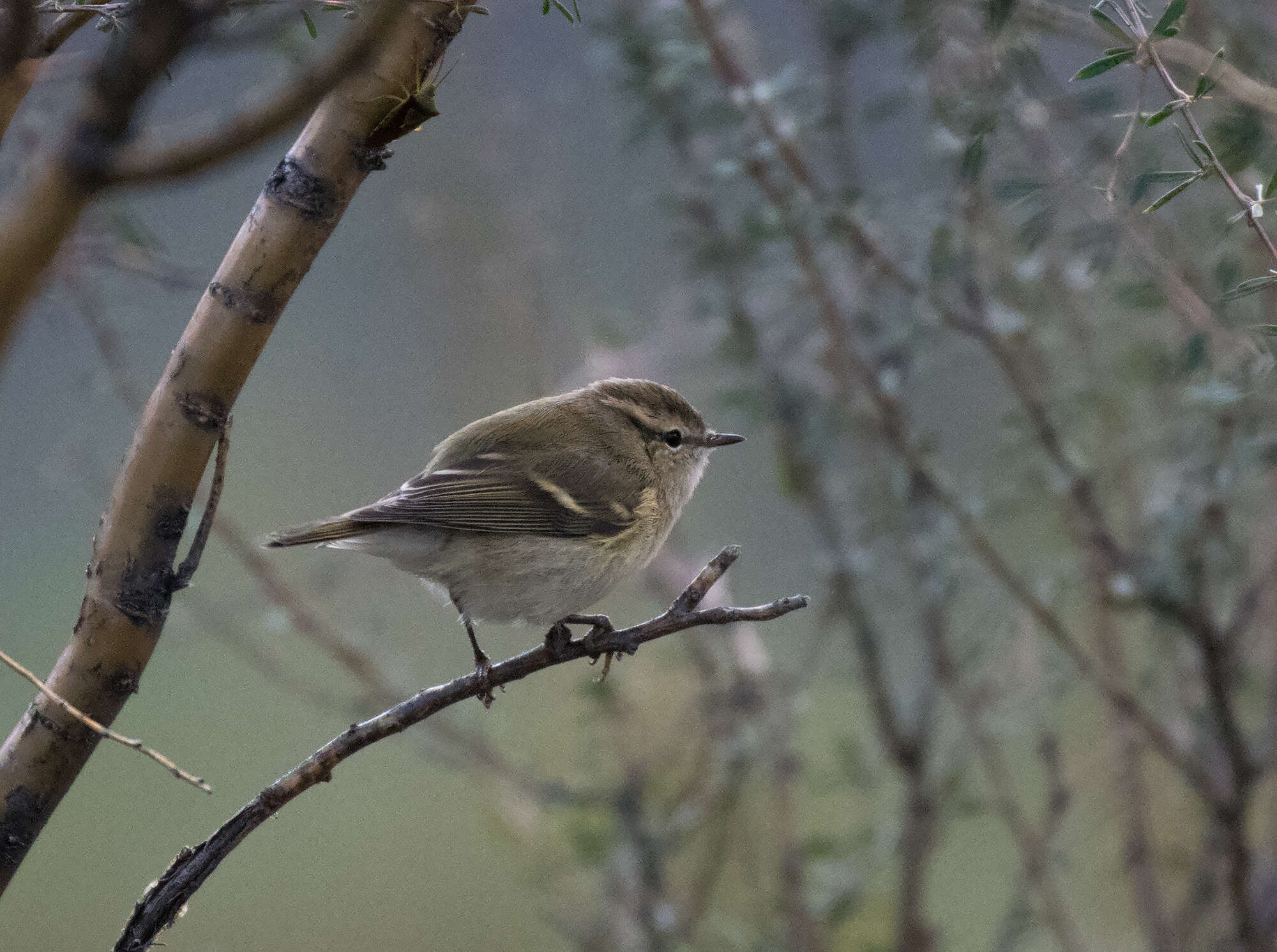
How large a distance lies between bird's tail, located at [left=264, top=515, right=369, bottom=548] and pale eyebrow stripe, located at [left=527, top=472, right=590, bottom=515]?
0.29 meters

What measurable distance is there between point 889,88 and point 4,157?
4.14 feet

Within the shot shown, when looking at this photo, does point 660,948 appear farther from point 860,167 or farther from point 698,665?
point 860,167

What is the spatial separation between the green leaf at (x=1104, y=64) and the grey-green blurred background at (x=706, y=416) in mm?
402

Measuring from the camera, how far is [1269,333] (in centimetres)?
58

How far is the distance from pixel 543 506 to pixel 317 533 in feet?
1.11

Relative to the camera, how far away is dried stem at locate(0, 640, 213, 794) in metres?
0.57

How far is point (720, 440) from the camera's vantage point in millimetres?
1702

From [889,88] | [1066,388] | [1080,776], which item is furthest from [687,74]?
[1080,776]

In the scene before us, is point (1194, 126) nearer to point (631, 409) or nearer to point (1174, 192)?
point (1174, 192)

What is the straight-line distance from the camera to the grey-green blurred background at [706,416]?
4.77 ft

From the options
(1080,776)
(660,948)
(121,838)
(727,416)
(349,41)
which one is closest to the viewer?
(349,41)

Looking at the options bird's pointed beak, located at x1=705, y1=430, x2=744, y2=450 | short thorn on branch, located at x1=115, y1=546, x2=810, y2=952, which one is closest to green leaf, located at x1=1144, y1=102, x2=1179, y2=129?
short thorn on branch, located at x1=115, y1=546, x2=810, y2=952

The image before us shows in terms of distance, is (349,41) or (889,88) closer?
(349,41)

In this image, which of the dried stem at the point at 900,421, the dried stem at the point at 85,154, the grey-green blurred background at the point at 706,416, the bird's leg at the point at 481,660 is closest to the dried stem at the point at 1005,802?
the grey-green blurred background at the point at 706,416
